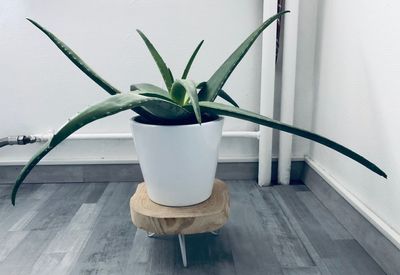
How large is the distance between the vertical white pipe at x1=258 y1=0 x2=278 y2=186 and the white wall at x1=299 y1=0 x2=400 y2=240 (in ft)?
0.51

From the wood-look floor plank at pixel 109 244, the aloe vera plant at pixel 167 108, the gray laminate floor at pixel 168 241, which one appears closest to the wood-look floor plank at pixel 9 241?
the gray laminate floor at pixel 168 241

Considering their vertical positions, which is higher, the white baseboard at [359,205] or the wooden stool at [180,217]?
the wooden stool at [180,217]

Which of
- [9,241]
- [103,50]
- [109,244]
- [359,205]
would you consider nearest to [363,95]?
[359,205]

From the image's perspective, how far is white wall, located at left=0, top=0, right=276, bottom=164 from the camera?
114 centimetres

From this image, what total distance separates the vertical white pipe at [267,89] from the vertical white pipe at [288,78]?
0.13 ft

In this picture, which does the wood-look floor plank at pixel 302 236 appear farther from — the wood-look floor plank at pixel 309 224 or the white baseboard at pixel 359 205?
the white baseboard at pixel 359 205

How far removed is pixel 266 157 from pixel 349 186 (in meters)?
0.32

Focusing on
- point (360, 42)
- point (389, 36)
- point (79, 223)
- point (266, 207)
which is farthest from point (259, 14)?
point (79, 223)

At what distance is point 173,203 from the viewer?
72 cm

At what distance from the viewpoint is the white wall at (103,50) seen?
1.14 meters

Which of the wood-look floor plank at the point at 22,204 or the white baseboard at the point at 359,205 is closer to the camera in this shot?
the white baseboard at the point at 359,205

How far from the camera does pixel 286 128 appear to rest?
569mm

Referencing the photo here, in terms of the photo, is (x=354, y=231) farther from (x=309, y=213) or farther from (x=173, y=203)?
(x=173, y=203)

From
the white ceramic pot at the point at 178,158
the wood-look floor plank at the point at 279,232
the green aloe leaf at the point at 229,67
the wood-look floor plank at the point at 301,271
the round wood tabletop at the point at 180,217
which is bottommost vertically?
the wood-look floor plank at the point at 301,271
